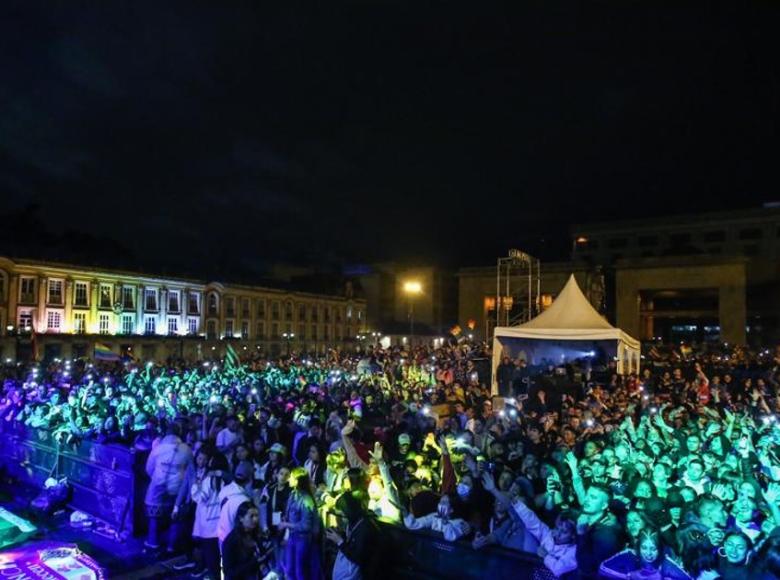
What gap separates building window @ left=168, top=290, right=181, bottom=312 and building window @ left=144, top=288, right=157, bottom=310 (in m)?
1.49

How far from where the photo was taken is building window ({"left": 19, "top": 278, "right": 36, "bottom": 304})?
42.0 metres

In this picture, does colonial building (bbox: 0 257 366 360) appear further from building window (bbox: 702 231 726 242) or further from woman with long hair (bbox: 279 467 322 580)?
building window (bbox: 702 231 726 242)

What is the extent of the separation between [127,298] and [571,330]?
43508mm

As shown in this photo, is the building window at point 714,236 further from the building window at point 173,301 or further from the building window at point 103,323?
the building window at point 103,323

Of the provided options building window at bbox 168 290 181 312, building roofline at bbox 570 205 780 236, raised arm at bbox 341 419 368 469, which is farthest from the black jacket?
building roofline at bbox 570 205 780 236

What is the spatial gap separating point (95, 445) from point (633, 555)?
24.7ft

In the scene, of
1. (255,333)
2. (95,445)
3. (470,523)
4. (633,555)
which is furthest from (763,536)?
(255,333)

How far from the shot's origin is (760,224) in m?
48.8

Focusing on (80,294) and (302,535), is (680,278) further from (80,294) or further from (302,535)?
(80,294)

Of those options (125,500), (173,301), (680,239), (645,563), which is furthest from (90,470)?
(680,239)

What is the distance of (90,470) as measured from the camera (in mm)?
8820

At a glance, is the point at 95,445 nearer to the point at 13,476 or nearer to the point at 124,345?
the point at 13,476

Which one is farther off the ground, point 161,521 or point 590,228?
point 590,228

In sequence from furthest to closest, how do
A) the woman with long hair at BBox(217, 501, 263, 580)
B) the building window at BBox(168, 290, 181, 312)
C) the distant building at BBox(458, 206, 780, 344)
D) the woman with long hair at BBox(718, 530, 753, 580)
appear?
the building window at BBox(168, 290, 181, 312) → the distant building at BBox(458, 206, 780, 344) → the woman with long hair at BBox(217, 501, 263, 580) → the woman with long hair at BBox(718, 530, 753, 580)
